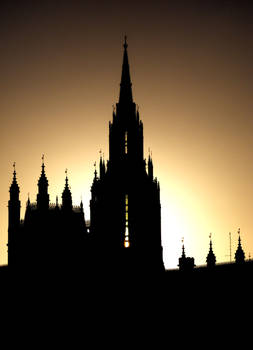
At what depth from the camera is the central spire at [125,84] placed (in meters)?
145

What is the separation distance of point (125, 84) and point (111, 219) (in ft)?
88.3

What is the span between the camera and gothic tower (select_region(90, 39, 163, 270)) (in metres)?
127

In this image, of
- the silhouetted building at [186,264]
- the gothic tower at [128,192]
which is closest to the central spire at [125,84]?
the gothic tower at [128,192]

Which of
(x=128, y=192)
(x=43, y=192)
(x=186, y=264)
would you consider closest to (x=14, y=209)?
(x=43, y=192)

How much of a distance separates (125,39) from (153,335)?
2698 inches

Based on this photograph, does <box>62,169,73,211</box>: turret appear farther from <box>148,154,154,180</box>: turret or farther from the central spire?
the central spire

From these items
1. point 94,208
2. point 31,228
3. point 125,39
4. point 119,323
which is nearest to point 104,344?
point 119,323

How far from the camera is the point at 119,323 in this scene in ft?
311

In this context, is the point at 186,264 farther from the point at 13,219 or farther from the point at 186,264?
the point at 13,219

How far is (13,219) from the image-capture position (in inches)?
3939

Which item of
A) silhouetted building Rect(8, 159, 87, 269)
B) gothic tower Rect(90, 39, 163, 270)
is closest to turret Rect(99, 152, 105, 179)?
gothic tower Rect(90, 39, 163, 270)

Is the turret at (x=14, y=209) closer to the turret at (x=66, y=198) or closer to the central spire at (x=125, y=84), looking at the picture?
the turret at (x=66, y=198)

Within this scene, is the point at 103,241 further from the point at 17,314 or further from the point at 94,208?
the point at 17,314

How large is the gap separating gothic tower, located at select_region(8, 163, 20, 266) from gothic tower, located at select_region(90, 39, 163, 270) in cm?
2016
